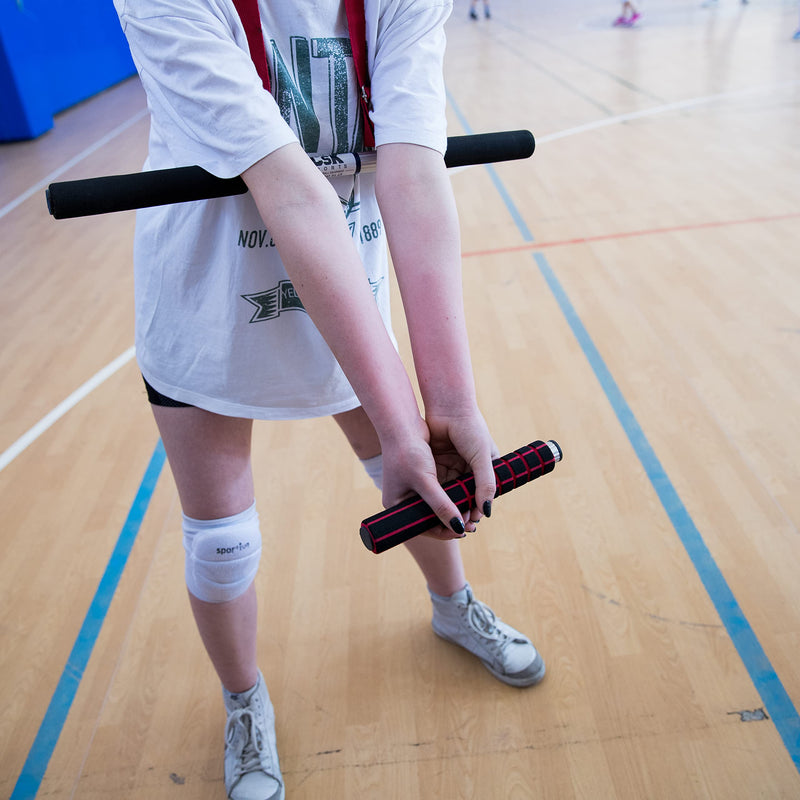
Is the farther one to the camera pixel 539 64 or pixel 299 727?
pixel 539 64

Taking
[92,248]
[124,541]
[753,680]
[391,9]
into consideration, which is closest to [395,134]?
[391,9]

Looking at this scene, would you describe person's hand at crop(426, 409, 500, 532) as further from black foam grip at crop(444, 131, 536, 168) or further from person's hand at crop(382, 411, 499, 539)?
black foam grip at crop(444, 131, 536, 168)

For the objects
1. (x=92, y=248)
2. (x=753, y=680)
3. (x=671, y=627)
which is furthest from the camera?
(x=92, y=248)

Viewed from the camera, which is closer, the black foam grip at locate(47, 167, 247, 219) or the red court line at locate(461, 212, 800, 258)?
the black foam grip at locate(47, 167, 247, 219)

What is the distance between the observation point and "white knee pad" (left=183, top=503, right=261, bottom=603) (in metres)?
1.05

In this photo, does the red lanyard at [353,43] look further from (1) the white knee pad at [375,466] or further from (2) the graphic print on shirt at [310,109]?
(1) the white knee pad at [375,466]

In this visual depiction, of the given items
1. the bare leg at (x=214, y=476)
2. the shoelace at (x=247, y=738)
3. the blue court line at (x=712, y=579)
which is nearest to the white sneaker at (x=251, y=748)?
the shoelace at (x=247, y=738)

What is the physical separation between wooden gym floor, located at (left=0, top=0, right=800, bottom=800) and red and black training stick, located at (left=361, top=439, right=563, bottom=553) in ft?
2.19

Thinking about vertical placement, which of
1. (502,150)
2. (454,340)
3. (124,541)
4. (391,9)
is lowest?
(124,541)

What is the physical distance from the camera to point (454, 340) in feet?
2.78

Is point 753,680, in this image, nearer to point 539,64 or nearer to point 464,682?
point 464,682

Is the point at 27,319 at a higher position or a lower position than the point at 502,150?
lower

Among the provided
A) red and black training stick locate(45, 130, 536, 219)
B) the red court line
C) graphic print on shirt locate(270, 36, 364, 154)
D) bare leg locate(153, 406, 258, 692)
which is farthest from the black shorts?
the red court line

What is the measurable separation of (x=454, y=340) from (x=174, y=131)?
0.38m
